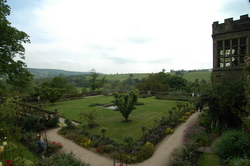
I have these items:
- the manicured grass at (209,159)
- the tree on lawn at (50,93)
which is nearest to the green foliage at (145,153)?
the manicured grass at (209,159)

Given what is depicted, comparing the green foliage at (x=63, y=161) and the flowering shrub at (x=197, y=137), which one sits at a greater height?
the flowering shrub at (x=197, y=137)

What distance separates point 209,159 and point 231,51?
885 centimetres

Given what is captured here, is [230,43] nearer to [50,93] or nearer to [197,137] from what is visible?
[197,137]

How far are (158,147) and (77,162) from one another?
16.9 feet

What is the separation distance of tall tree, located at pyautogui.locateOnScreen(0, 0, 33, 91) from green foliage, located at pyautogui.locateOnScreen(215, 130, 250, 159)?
1694cm

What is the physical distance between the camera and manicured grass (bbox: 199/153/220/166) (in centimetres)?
679

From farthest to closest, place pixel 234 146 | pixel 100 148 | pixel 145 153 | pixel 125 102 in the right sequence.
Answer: pixel 125 102, pixel 100 148, pixel 145 153, pixel 234 146

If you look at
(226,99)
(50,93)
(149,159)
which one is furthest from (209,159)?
(50,93)

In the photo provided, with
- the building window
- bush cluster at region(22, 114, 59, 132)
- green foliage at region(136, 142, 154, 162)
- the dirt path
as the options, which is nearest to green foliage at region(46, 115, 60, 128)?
bush cluster at region(22, 114, 59, 132)

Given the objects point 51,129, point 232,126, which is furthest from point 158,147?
point 51,129

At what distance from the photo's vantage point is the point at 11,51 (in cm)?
1350

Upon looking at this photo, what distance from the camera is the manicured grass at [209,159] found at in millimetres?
6785

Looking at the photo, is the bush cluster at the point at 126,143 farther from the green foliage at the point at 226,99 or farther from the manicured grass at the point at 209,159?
the green foliage at the point at 226,99

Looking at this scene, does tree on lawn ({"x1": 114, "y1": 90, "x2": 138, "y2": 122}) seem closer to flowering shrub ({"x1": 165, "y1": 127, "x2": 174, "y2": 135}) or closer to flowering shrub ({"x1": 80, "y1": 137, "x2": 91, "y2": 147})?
flowering shrub ({"x1": 165, "y1": 127, "x2": 174, "y2": 135})
